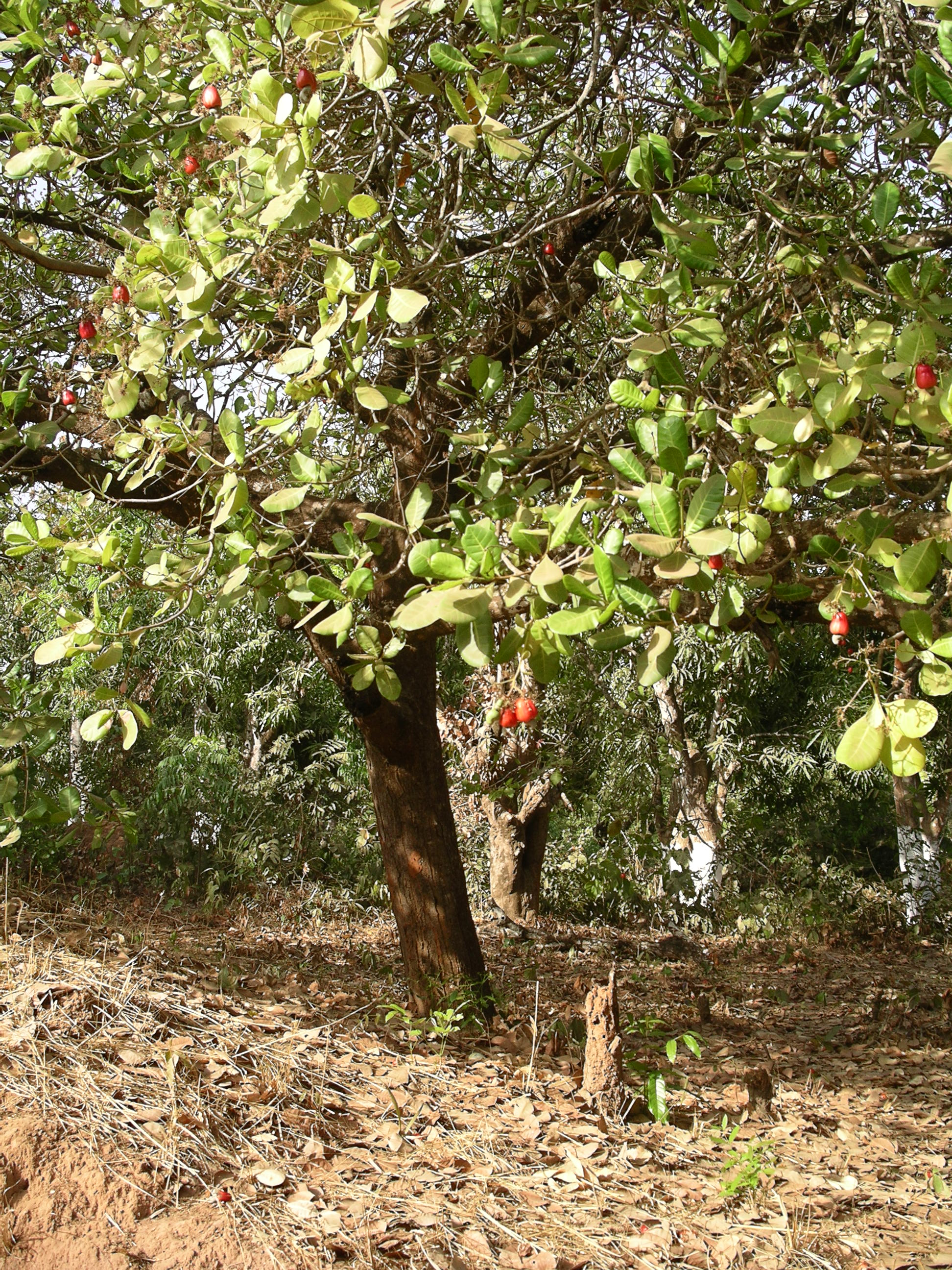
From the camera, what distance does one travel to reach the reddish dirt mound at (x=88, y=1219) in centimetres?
255

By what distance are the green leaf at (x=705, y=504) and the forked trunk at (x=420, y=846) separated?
2.74 m

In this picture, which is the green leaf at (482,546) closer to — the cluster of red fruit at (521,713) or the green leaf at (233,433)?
the cluster of red fruit at (521,713)

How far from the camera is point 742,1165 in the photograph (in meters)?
3.46

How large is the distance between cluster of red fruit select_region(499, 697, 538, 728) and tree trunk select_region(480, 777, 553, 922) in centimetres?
580

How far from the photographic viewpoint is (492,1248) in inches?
108

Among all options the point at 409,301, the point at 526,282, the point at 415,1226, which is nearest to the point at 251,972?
the point at 415,1226

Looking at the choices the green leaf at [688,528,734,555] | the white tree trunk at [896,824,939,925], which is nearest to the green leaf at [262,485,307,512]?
the green leaf at [688,528,734,555]

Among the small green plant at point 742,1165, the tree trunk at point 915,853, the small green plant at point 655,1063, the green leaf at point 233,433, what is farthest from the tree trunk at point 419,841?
the tree trunk at point 915,853

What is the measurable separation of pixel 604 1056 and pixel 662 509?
8.77 feet

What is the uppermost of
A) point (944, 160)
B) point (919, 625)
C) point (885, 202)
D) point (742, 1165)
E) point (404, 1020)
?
point (885, 202)

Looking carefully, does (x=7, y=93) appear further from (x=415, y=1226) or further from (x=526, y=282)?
(x=415, y=1226)

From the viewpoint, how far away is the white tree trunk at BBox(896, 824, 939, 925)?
823cm

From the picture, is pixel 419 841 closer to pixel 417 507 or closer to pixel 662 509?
pixel 417 507

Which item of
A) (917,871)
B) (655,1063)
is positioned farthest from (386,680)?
(917,871)
